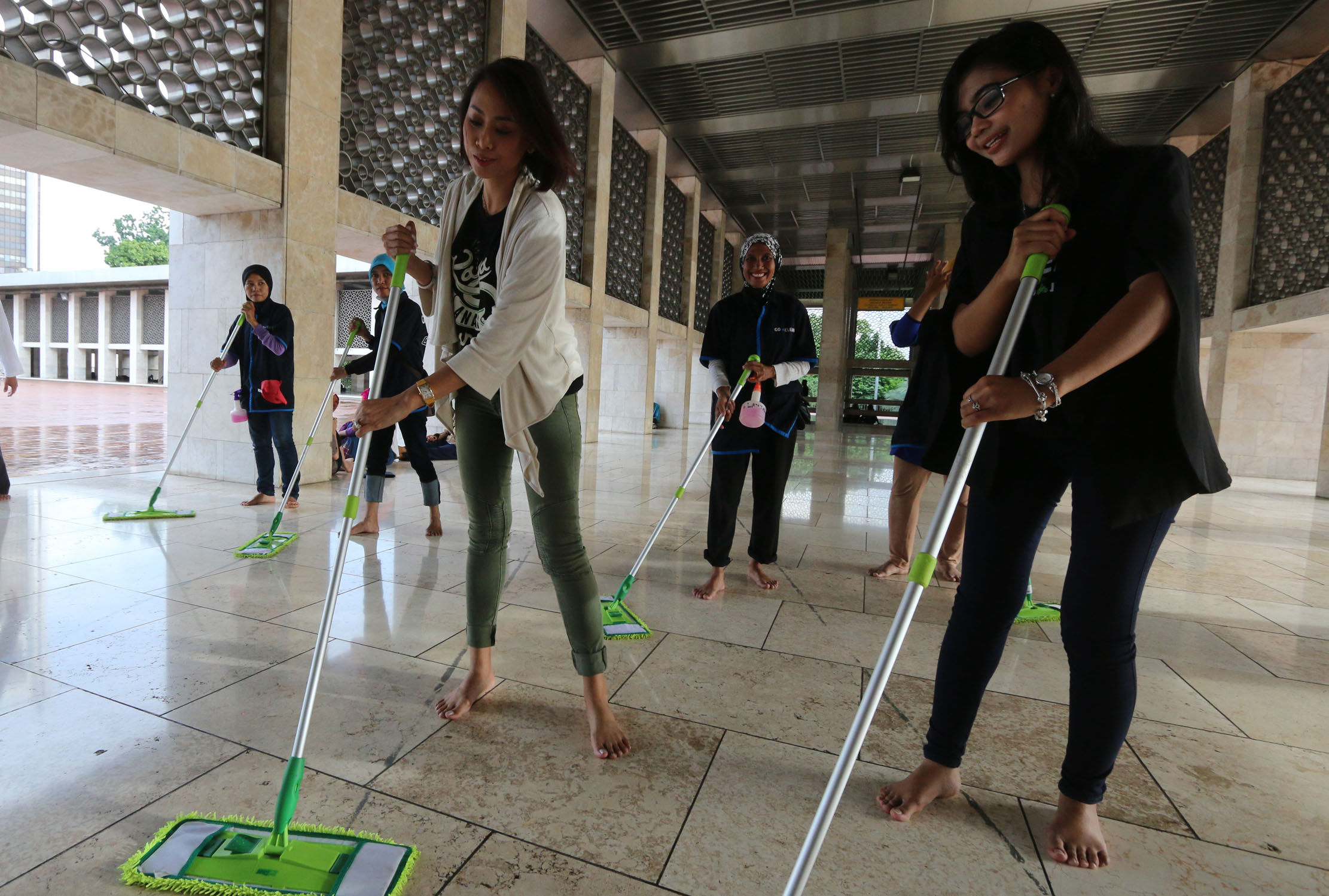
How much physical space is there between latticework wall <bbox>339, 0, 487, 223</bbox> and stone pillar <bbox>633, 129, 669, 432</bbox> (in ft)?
19.1

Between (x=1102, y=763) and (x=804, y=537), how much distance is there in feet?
11.6

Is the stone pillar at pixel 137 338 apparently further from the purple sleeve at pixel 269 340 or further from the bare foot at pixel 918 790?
the bare foot at pixel 918 790

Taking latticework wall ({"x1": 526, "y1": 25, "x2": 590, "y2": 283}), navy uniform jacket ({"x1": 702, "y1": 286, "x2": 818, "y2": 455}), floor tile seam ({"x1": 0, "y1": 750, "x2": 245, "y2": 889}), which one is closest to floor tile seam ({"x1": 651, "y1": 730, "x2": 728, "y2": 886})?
floor tile seam ({"x1": 0, "y1": 750, "x2": 245, "y2": 889})

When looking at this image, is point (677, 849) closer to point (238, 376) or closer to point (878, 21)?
point (238, 376)

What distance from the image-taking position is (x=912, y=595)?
130 centimetres

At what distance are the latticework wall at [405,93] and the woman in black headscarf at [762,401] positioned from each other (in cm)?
456

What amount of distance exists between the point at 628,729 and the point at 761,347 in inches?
86.9

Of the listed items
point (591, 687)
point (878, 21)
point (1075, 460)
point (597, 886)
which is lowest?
point (597, 886)

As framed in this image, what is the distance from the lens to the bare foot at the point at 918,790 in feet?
5.58

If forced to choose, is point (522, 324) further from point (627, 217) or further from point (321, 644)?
point (627, 217)

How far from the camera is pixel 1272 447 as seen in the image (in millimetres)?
12336

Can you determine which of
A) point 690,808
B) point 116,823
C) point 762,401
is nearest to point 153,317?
point 762,401

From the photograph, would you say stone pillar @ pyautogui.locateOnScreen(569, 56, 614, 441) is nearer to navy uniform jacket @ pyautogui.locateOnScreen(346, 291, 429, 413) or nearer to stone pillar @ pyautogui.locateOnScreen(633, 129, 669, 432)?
stone pillar @ pyautogui.locateOnScreen(633, 129, 669, 432)

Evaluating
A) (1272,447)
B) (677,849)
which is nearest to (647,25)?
(677,849)
